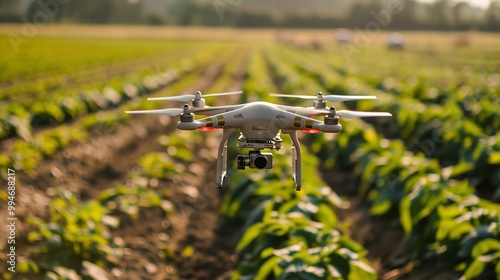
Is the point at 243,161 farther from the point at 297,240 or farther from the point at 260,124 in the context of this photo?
the point at 297,240

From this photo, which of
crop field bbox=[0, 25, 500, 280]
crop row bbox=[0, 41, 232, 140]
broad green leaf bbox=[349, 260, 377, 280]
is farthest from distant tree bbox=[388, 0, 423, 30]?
broad green leaf bbox=[349, 260, 377, 280]

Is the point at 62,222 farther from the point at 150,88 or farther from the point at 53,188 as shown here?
the point at 150,88

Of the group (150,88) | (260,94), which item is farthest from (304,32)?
(260,94)

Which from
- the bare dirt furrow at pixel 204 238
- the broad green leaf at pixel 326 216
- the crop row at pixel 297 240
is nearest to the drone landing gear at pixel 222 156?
the crop row at pixel 297 240

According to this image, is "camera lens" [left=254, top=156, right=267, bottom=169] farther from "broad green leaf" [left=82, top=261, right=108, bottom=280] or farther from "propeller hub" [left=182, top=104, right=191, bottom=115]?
"broad green leaf" [left=82, top=261, right=108, bottom=280]

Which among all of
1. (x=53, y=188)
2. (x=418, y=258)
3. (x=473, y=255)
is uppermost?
(x=53, y=188)
